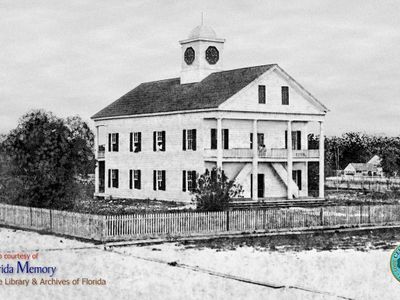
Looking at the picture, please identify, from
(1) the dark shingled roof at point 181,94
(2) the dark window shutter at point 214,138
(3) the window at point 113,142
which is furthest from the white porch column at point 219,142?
(3) the window at point 113,142

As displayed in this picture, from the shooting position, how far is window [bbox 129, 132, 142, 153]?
54403mm

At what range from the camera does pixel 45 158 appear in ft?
113

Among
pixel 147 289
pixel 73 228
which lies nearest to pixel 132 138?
pixel 73 228

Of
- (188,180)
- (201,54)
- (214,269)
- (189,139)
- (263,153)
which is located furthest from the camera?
(201,54)

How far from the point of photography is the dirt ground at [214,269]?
19.0m

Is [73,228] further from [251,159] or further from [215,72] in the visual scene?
[215,72]

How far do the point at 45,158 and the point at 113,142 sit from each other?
23.1 meters

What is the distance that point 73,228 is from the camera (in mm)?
30922

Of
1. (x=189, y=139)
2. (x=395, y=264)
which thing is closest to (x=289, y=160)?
(x=189, y=139)

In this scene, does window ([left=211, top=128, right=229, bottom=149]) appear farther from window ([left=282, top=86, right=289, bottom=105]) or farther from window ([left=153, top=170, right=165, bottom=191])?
window ([left=153, top=170, right=165, bottom=191])

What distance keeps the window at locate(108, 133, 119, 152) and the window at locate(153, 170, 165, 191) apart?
5732 mm

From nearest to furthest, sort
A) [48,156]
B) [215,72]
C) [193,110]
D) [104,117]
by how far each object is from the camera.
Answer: [48,156] < [193,110] < [215,72] < [104,117]

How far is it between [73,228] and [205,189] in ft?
21.8

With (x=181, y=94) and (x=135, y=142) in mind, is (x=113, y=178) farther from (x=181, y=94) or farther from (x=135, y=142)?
(x=181, y=94)
